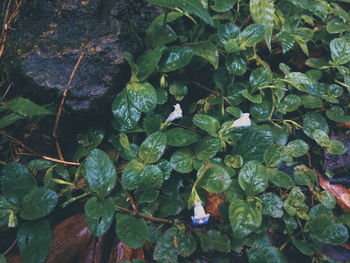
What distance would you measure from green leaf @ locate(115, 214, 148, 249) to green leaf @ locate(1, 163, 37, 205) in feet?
1.46

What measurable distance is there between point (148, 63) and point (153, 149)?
1.54 feet

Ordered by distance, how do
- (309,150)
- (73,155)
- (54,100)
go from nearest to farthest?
(54,100)
(73,155)
(309,150)

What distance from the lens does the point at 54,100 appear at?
1.47m

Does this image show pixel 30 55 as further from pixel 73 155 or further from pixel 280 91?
pixel 280 91

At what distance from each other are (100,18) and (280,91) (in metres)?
1.13

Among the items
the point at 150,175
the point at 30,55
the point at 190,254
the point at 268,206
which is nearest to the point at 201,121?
the point at 150,175

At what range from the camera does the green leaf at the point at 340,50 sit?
180cm

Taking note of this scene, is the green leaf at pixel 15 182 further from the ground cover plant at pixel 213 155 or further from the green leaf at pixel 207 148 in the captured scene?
the green leaf at pixel 207 148

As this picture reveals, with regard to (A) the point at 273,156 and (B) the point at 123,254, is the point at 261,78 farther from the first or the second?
(B) the point at 123,254

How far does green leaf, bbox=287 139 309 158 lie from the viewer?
1595 millimetres

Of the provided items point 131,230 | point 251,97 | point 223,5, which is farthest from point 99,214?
point 223,5

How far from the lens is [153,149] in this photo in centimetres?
140

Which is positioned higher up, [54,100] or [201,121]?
[54,100]

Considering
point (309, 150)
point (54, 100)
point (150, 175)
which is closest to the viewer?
point (150, 175)
